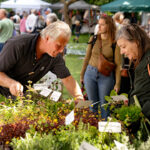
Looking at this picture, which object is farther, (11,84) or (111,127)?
(11,84)

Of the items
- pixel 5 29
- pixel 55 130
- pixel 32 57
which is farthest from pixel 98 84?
pixel 5 29

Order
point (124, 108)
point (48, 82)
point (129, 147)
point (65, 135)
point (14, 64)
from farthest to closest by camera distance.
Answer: point (48, 82) → point (14, 64) → point (124, 108) → point (65, 135) → point (129, 147)

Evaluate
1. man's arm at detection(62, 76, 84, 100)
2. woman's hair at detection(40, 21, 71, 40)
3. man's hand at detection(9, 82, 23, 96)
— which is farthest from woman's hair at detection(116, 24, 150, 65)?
man's hand at detection(9, 82, 23, 96)

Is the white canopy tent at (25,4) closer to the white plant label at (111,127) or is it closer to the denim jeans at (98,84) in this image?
the denim jeans at (98,84)

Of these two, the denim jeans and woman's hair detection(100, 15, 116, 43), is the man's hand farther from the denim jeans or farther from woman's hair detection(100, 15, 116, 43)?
woman's hair detection(100, 15, 116, 43)

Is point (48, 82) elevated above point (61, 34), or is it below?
below

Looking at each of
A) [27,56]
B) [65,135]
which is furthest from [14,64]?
[65,135]

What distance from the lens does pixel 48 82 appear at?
3.90 meters

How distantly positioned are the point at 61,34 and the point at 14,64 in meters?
0.51

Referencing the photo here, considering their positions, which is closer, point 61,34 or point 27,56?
point 61,34

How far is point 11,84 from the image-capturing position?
6.93 ft

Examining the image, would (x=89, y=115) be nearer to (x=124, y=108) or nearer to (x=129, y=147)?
(x=124, y=108)

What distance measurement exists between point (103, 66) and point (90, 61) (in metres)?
0.24

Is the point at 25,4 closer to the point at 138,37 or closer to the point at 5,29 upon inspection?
the point at 5,29
